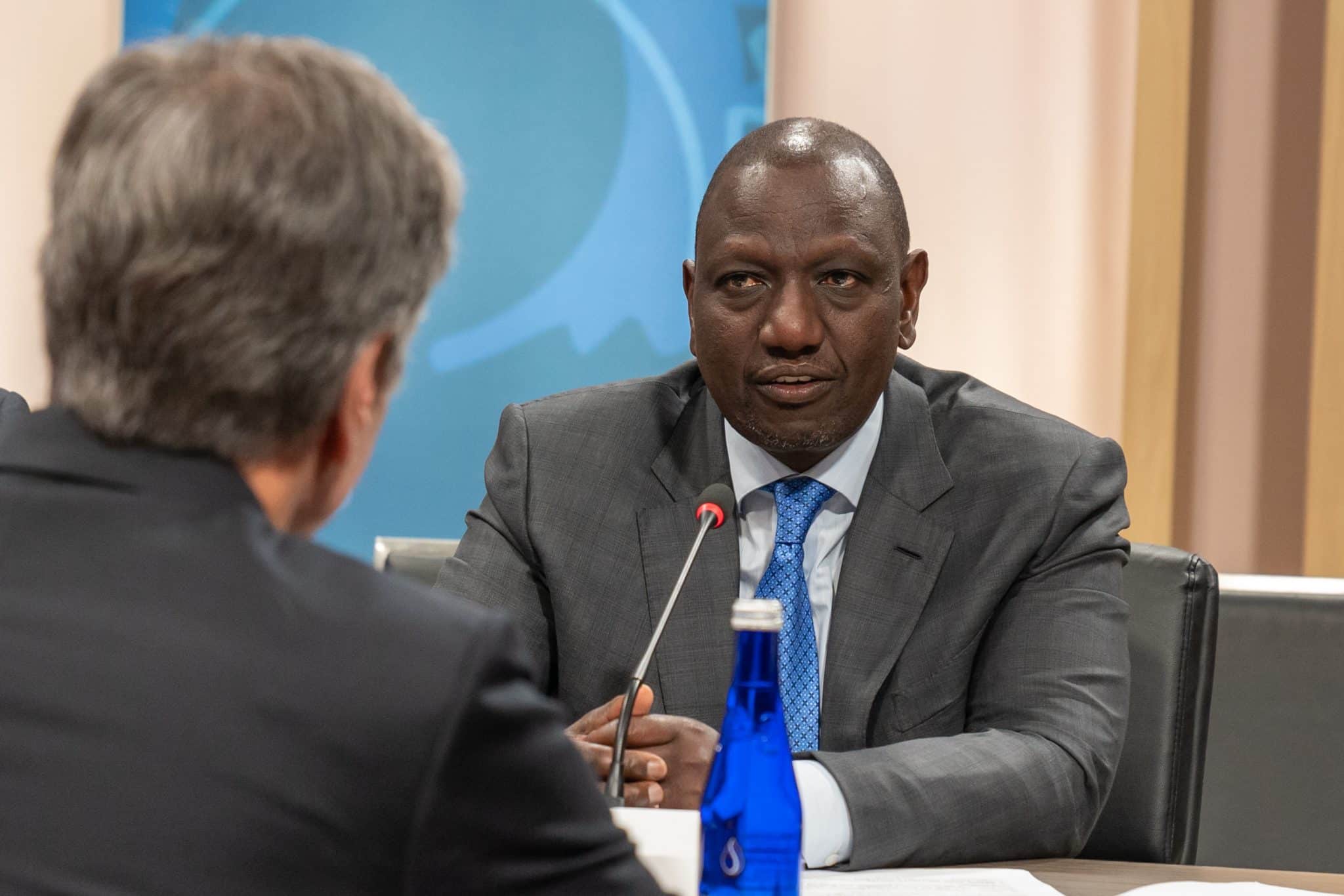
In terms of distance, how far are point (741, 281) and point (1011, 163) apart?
120cm

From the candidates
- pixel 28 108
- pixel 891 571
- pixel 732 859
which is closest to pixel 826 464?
pixel 891 571

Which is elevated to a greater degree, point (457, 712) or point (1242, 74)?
point (1242, 74)

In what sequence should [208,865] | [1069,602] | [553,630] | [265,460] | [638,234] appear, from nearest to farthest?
1. [208,865]
2. [265,460]
3. [1069,602]
4. [553,630]
5. [638,234]

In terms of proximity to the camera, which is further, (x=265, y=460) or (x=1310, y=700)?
(x=1310, y=700)

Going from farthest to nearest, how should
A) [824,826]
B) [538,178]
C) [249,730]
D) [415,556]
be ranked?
[538,178] < [415,556] < [824,826] < [249,730]

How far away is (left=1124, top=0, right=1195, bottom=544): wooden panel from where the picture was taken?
2758 millimetres

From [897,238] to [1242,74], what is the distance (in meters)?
1.23

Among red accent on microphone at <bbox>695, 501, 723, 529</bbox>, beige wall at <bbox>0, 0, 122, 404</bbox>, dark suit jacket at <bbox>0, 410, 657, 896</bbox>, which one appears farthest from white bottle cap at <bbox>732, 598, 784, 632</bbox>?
beige wall at <bbox>0, 0, 122, 404</bbox>

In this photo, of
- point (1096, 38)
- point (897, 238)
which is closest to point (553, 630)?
point (897, 238)

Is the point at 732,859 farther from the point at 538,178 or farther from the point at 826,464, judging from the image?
the point at 538,178

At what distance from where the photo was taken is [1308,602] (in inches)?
77.4

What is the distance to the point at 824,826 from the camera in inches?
53.7

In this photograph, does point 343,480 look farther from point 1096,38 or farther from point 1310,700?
point 1096,38

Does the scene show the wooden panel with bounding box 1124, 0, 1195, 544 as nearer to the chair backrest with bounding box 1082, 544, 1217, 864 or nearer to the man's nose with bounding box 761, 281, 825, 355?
the chair backrest with bounding box 1082, 544, 1217, 864
